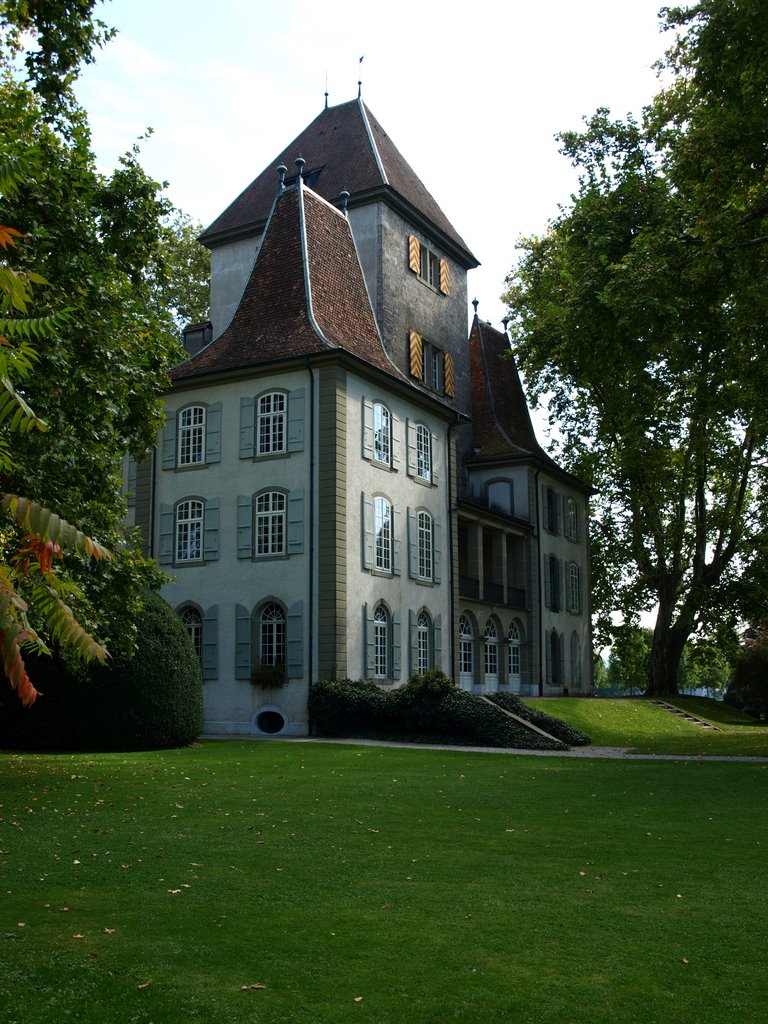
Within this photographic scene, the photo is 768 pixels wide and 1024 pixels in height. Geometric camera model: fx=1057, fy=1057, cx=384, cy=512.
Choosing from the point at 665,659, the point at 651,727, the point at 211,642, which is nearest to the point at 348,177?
the point at 211,642

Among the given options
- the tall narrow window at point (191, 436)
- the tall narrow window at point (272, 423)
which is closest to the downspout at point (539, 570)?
the tall narrow window at point (272, 423)

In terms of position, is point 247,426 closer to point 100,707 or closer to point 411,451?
point 411,451

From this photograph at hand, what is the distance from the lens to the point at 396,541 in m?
30.1

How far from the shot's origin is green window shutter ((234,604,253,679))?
91.8 ft

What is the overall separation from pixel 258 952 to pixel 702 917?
112 inches

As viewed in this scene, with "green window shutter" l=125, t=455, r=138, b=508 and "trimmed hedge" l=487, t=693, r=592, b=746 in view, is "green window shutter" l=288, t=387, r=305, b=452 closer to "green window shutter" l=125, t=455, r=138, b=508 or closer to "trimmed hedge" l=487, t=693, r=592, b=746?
"green window shutter" l=125, t=455, r=138, b=508

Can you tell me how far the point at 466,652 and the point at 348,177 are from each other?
16.8 meters

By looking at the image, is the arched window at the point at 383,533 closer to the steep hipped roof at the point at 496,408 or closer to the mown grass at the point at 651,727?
the mown grass at the point at 651,727

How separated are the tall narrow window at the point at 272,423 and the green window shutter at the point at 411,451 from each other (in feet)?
14.0

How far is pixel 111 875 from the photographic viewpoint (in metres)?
7.91

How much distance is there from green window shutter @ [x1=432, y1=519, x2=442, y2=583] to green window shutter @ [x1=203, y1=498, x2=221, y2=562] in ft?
22.3

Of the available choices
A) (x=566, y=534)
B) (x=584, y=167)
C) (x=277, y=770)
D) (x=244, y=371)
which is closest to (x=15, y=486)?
(x=277, y=770)

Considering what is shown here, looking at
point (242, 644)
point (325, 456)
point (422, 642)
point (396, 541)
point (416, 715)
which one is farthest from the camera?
point (422, 642)

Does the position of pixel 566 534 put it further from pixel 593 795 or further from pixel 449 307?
pixel 593 795
